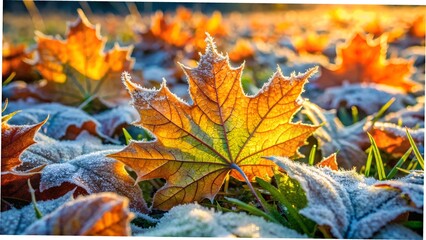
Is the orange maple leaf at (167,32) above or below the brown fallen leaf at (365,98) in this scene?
above

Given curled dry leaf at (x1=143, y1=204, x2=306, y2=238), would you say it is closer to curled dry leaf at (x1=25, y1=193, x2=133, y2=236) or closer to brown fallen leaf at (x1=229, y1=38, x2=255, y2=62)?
curled dry leaf at (x1=25, y1=193, x2=133, y2=236)

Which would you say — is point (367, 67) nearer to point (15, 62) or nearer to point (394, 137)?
point (394, 137)

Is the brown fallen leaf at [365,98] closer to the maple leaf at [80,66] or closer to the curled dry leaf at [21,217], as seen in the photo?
the maple leaf at [80,66]

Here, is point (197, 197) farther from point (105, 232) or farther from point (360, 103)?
point (360, 103)

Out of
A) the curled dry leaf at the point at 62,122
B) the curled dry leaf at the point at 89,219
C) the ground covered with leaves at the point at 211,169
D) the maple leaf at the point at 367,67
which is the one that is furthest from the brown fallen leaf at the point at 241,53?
the curled dry leaf at the point at 89,219

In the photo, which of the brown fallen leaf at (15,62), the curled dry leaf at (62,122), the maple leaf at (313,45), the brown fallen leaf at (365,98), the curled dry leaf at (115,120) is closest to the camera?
the curled dry leaf at (62,122)

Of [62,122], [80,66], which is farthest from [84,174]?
[80,66]

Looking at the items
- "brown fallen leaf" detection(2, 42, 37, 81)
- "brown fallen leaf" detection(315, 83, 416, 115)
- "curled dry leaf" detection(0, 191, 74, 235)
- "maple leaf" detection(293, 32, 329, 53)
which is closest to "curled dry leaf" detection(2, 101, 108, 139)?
"curled dry leaf" detection(0, 191, 74, 235)
